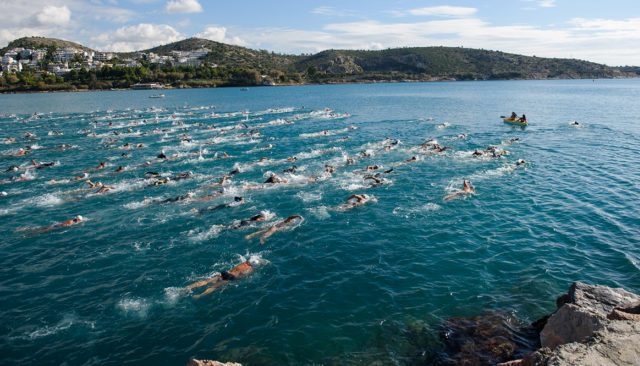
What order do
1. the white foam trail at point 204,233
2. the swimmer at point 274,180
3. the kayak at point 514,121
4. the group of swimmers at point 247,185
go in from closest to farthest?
1. the white foam trail at point 204,233
2. the group of swimmers at point 247,185
3. the swimmer at point 274,180
4. the kayak at point 514,121

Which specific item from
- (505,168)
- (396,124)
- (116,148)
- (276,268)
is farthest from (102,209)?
(396,124)

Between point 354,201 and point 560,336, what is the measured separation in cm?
1835

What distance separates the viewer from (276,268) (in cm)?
2098

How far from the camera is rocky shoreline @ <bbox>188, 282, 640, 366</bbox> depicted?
1047 cm

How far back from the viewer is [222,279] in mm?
19688

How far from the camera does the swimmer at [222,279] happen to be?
62.0ft

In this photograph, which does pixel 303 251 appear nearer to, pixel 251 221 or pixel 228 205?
pixel 251 221

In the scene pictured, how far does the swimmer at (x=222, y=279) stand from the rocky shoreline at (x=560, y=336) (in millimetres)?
7007

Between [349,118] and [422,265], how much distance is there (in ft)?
212

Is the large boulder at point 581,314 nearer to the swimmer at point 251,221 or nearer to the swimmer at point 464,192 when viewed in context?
the swimmer at point 464,192

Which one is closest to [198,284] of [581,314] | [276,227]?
[276,227]

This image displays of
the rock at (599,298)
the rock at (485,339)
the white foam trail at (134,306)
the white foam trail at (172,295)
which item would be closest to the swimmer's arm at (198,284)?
the white foam trail at (172,295)

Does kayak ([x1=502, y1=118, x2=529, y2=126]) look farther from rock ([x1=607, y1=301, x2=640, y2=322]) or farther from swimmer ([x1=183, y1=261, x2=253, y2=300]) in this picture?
swimmer ([x1=183, y1=261, x2=253, y2=300])

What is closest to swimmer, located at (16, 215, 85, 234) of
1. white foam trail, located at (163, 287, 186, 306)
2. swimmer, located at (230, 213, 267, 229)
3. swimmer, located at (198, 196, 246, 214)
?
swimmer, located at (198, 196, 246, 214)
